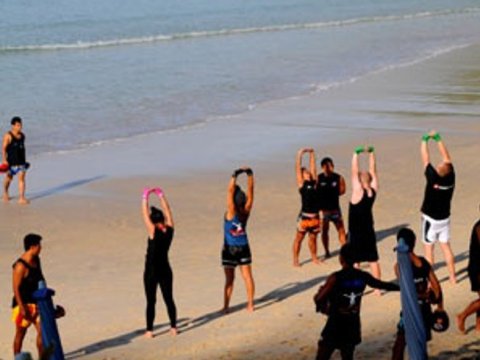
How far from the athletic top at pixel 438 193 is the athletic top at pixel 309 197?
1718 millimetres

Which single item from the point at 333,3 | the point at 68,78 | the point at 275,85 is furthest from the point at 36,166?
the point at 333,3

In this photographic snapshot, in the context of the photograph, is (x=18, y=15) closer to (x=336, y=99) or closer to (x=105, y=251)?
(x=336, y=99)

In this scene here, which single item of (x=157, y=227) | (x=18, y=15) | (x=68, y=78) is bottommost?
(x=157, y=227)

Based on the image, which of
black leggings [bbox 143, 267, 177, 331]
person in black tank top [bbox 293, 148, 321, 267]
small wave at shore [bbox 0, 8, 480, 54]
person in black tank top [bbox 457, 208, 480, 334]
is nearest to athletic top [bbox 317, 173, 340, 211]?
person in black tank top [bbox 293, 148, 321, 267]

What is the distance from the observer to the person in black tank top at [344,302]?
9359 millimetres

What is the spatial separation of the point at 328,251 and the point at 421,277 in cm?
535

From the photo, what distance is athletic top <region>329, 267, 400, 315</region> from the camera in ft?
30.7

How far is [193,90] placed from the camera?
109 feet

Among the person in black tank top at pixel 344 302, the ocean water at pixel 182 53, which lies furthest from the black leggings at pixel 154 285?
the ocean water at pixel 182 53

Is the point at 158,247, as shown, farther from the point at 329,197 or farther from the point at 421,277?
the point at 329,197

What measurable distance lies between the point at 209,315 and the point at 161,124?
1491cm

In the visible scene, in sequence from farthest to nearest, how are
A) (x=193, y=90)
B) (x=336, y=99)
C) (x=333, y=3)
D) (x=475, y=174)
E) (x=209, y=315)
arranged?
(x=333, y=3) → (x=193, y=90) → (x=336, y=99) → (x=475, y=174) → (x=209, y=315)

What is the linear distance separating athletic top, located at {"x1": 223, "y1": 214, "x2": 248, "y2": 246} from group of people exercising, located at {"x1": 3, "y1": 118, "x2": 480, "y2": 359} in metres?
0.01

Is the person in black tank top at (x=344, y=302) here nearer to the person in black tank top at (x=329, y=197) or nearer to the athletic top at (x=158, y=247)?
the athletic top at (x=158, y=247)
